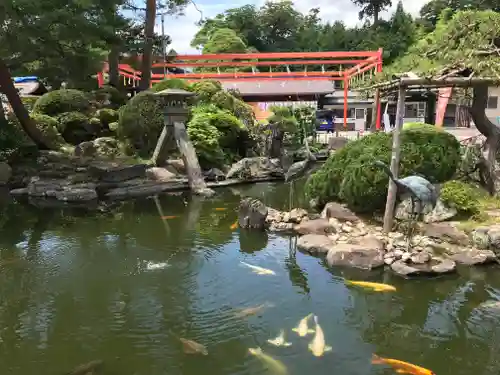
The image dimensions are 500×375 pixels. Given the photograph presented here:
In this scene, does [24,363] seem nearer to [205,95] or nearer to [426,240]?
[426,240]

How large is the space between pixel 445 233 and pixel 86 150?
11940mm

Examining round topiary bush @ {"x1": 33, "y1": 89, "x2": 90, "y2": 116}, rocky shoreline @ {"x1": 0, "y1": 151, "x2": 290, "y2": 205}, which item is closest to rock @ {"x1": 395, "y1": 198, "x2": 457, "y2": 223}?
rocky shoreline @ {"x1": 0, "y1": 151, "x2": 290, "y2": 205}

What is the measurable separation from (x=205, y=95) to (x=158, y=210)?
738 cm

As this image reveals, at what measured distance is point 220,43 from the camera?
40250 millimetres

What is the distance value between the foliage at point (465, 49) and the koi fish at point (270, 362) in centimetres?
570

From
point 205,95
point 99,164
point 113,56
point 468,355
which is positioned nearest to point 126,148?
point 99,164

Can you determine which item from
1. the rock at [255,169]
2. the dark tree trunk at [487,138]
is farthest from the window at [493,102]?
the dark tree trunk at [487,138]

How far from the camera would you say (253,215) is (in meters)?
9.84

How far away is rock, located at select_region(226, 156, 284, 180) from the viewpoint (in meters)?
15.5

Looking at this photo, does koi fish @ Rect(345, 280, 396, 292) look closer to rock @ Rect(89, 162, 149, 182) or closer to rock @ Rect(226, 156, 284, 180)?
rock @ Rect(226, 156, 284, 180)

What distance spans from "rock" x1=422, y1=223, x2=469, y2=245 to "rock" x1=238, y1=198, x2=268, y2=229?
320cm

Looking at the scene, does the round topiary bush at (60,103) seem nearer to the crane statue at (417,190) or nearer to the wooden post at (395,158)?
the wooden post at (395,158)

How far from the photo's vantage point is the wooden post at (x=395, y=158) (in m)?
8.01

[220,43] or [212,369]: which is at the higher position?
[220,43]
